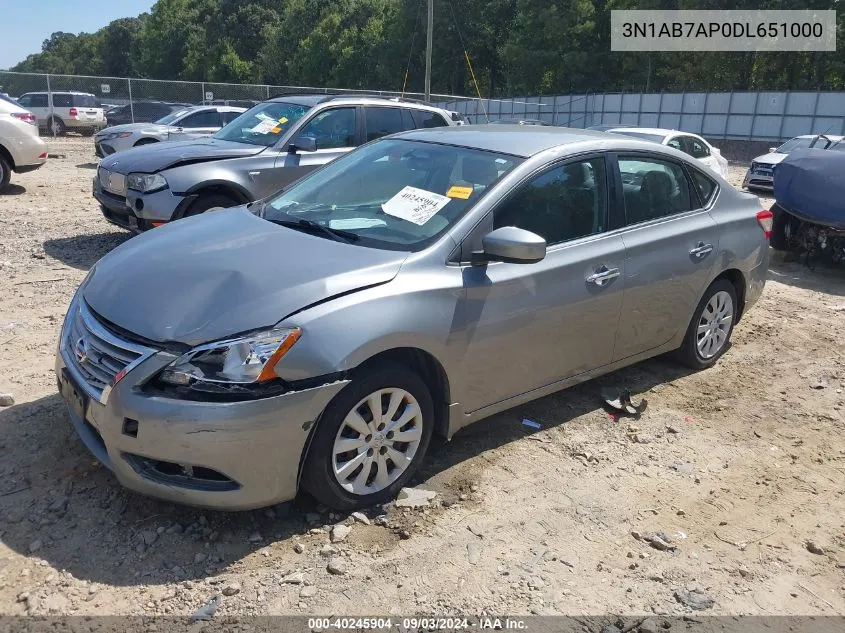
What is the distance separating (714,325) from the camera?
524cm

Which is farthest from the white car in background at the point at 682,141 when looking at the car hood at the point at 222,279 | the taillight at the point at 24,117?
the car hood at the point at 222,279

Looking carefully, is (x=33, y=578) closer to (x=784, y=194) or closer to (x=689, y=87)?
(x=784, y=194)

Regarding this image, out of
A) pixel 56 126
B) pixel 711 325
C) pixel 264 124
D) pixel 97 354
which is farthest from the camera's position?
pixel 56 126

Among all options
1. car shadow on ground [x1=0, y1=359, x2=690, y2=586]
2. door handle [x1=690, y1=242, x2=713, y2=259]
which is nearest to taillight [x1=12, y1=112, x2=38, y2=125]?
car shadow on ground [x1=0, y1=359, x2=690, y2=586]

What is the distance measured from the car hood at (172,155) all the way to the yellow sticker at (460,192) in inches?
174

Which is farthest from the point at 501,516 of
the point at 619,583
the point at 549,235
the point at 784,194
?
the point at 784,194

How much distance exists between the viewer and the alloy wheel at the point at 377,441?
3146 mm

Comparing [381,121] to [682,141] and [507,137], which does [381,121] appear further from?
[682,141]

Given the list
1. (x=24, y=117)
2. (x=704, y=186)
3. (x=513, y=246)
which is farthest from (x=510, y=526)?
(x=24, y=117)

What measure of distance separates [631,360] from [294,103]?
543cm

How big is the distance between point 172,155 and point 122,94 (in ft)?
77.9

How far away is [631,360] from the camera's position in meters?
4.61

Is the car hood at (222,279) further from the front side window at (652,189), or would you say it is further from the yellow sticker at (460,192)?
Result: the front side window at (652,189)

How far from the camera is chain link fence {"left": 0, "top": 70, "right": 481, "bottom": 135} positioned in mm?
25766
